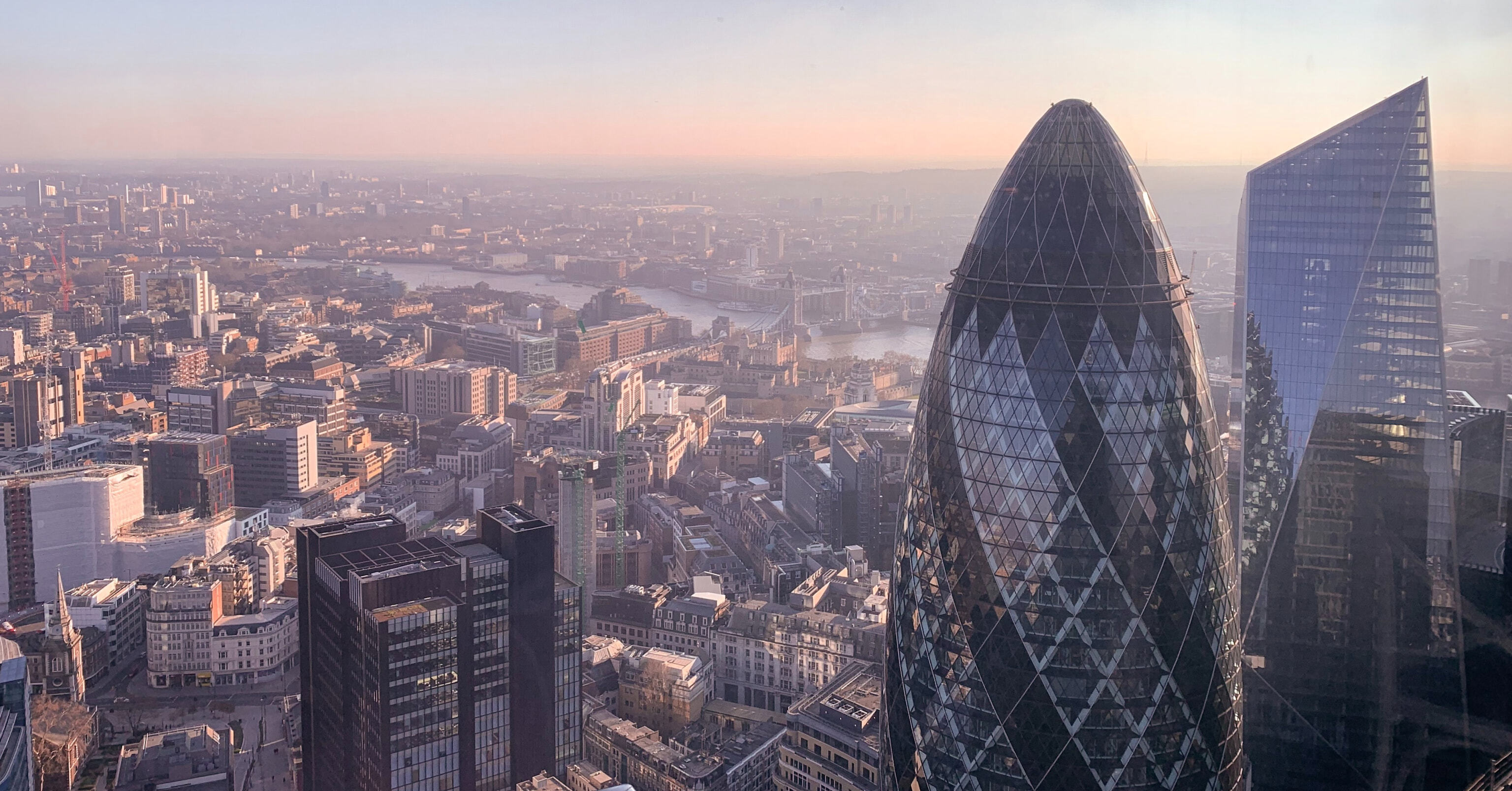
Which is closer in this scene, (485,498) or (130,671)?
(130,671)

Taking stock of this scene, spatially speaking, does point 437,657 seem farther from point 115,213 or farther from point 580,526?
point 115,213

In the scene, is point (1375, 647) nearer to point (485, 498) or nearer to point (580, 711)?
point (580, 711)

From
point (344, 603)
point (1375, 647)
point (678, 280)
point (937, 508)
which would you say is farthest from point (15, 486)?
point (678, 280)

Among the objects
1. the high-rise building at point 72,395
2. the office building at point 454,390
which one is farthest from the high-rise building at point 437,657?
the office building at point 454,390

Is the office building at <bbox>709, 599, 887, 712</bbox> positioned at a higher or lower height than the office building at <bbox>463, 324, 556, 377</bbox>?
lower

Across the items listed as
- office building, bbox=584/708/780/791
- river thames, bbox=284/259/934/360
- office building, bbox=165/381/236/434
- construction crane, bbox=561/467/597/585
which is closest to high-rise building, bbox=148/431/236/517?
office building, bbox=165/381/236/434

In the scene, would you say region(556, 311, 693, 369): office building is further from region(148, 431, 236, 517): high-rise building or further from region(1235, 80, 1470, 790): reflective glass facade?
region(1235, 80, 1470, 790): reflective glass facade
